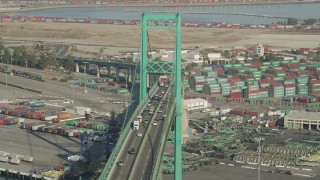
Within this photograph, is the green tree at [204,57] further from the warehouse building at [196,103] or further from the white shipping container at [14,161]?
the white shipping container at [14,161]

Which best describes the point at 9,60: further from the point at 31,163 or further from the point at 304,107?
the point at 31,163

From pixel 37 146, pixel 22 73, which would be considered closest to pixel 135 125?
pixel 37 146

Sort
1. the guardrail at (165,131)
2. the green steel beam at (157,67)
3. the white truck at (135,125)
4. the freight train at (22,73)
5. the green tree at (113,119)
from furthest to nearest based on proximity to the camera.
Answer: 1. the freight train at (22,73)
2. the green tree at (113,119)
3. the green steel beam at (157,67)
4. the white truck at (135,125)
5. the guardrail at (165,131)

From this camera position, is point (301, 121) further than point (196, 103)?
No

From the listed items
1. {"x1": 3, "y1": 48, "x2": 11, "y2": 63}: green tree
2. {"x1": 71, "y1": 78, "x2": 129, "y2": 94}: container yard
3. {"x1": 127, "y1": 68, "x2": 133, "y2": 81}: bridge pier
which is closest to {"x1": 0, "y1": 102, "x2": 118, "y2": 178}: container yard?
{"x1": 71, "y1": 78, "x2": 129, "y2": 94}: container yard

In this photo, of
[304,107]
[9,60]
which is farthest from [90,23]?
[304,107]

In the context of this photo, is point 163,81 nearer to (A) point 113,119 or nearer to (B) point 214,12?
(A) point 113,119

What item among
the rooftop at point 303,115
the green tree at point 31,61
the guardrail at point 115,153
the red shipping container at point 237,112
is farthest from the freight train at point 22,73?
the guardrail at point 115,153
